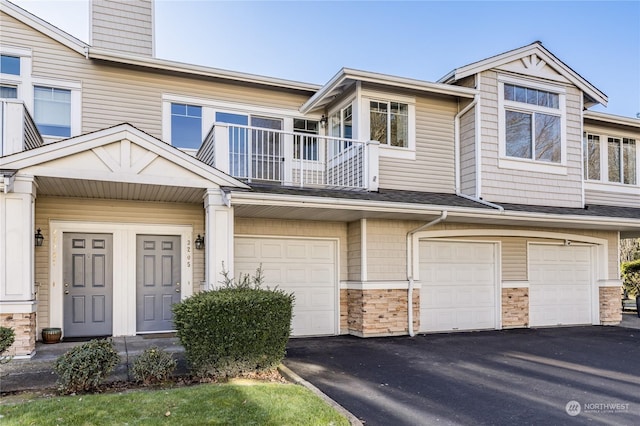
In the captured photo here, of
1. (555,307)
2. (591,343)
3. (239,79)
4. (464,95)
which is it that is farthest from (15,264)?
(555,307)

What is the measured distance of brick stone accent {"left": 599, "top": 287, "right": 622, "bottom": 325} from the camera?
13.3m

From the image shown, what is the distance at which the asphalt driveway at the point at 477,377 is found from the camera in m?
5.66

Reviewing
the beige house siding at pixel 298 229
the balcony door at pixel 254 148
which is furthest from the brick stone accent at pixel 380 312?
the balcony door at pixel 254 148

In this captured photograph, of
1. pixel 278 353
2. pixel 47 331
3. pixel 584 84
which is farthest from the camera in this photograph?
pixel 584 84

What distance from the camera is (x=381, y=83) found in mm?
11086

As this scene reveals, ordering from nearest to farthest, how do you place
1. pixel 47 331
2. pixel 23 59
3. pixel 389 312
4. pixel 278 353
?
pixel 278 353, pixel 47 331, pixel 23 59, pixel 389 312

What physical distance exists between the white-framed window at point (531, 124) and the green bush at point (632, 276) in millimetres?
7253

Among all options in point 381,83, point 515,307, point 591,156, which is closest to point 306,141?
point 381,83

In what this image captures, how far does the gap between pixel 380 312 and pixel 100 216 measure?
19.8ft

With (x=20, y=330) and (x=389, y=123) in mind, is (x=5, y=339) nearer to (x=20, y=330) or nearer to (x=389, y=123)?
(x=20, y=330)

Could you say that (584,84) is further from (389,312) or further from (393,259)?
(389,312)

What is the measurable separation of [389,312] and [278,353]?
4311 mm

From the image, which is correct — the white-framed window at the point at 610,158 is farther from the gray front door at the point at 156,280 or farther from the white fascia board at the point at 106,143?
the gray front door at the point at 156,280

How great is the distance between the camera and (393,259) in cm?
1089
